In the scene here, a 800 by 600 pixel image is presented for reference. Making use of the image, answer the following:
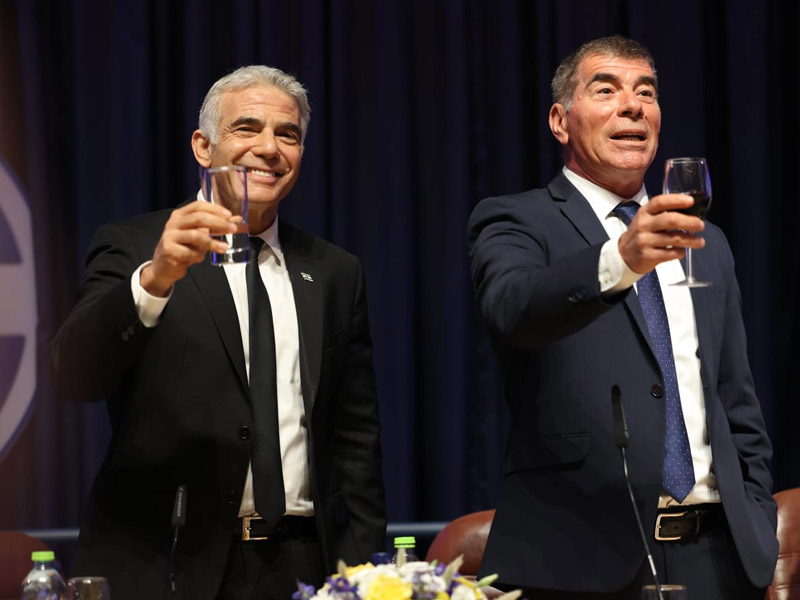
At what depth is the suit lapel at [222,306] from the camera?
2525 millimetres

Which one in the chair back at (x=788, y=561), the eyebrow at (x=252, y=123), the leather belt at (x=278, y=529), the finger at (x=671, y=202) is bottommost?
the chair back at (x=788, y=561)

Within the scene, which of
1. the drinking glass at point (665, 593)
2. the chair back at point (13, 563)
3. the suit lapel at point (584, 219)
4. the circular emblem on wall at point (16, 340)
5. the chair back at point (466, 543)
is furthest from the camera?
the circular emblem on wall at point (16, 340)

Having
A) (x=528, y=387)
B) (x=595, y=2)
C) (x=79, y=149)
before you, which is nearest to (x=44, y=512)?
(x=79, y=149)

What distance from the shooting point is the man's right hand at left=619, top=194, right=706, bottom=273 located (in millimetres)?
1889

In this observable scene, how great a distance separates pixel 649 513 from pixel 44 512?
2.38 metres

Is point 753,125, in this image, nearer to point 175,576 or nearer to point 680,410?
point 680,410

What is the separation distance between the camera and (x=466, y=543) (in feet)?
10.8

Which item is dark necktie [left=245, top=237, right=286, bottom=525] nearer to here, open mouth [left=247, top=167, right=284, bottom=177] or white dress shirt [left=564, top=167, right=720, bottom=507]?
open mouth [left=247, top=167, right=284, bottom=177]

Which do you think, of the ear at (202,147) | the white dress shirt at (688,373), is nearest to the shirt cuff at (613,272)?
the white dress shirt at (688,373)

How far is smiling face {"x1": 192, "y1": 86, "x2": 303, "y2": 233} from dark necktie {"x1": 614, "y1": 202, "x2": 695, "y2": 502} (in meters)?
0.88

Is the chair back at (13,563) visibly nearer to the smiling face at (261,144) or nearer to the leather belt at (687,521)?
the smiling face at (261,144)

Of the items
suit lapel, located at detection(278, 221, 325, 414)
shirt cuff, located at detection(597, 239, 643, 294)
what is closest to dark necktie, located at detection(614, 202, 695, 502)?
shirt cuff, located at detection(597, 239, 643, 294)

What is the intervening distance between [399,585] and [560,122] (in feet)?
4.77

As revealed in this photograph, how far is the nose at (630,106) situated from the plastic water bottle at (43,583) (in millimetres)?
1495
